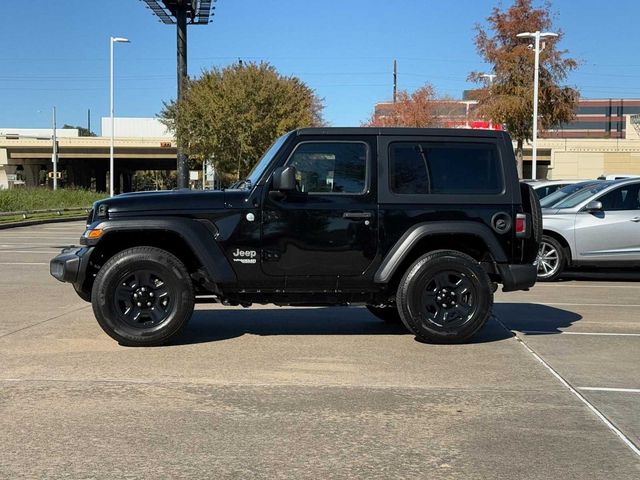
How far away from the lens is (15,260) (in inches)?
601

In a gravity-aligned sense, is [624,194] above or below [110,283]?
above

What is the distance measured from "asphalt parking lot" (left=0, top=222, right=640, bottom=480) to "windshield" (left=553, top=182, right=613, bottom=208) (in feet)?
13.5

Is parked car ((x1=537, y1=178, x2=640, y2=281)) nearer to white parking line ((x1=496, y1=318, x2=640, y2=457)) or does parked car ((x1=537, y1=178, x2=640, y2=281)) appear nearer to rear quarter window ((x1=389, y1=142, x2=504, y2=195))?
rear quarter window ((x1=389, y1=142, x2=504, y2=195))

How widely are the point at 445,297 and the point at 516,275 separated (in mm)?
726

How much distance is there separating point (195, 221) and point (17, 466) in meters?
3.20

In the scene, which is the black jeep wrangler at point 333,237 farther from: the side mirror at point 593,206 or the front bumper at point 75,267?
the side mirror at point 593,206

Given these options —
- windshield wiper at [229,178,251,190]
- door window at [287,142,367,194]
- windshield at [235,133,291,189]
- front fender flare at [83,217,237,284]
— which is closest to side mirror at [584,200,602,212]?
door window at [287,142,367,194]

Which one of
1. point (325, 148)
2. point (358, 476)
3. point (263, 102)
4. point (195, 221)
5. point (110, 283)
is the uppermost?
point (263, 102)

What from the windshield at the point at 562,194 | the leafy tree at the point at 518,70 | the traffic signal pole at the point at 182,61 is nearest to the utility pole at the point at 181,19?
the traffic signal pole at the point at 182,61

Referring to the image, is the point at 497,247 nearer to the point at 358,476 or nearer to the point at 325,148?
the point at 325,148

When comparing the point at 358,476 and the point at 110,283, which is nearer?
the point at 358,476

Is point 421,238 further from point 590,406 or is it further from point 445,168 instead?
point 590,406

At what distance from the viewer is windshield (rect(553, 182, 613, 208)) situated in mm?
12414

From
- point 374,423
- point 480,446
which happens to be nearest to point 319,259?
point 374,423
